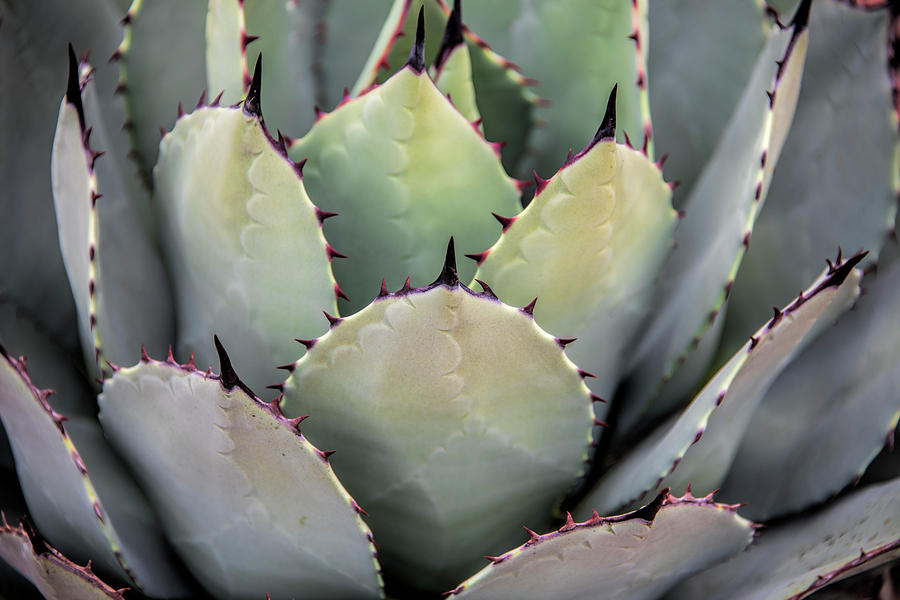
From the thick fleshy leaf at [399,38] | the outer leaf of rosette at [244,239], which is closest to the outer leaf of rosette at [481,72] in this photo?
the thick fleshy leaf at [399,38]

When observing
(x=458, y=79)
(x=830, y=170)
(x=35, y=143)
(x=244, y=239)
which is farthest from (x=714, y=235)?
(x=35, y=143)

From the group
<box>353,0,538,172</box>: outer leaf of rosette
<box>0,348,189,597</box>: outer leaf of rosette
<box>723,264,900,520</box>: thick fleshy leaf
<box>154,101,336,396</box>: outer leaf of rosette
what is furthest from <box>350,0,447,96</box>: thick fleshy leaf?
<box>723,264,900,520</box>: thick fleshy leaf

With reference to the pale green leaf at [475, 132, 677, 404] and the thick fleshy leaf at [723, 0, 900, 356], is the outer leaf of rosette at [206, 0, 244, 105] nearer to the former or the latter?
the pale green leaf at [475, 132, 677, 404]

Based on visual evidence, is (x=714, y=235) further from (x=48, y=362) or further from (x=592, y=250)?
(x=48, y=362)

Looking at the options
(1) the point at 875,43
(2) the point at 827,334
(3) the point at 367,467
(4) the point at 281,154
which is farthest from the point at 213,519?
(1) the point at 875,43

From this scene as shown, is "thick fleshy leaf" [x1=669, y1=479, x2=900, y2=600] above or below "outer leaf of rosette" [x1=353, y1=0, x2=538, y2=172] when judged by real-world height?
below

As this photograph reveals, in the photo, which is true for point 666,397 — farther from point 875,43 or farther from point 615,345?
point 875,43

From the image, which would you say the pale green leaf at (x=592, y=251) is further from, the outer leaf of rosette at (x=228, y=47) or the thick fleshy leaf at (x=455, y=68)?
the outer leaf of rosette at (x=228, y=47)

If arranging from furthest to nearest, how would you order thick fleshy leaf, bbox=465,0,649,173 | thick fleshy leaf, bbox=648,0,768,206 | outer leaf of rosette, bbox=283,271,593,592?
thick fleshy leaf, bbox=648,0,768,206 < thick fleshy leaf, bbox=465,0,649,173 < outer leaf of rosette, bbox=283,271,593,592
